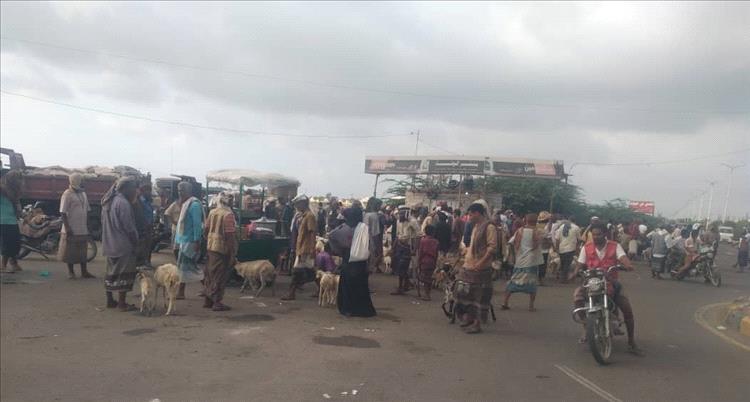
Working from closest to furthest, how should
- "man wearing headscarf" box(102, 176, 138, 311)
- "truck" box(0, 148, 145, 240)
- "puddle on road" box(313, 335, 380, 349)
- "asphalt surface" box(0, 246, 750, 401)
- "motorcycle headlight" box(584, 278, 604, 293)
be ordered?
"asphalt surface" box(0, 246, 750, 401), "motorcycle headlight" box(584, 278, 604, 293), "puddle on road" box(313, 335, 380, 349), "man wearing headscarf" box(102, 176, 138, 311), "truck" box(0, 148, 145, 240)

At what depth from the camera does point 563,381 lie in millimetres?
6090

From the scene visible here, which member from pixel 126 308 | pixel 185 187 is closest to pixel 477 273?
pixel 185 187

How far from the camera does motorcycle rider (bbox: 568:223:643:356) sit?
24.1 feet

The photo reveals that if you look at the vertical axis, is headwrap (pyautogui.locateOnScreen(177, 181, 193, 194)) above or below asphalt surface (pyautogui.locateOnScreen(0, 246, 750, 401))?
above

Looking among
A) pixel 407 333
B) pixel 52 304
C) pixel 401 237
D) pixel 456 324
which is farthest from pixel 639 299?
pixel 52 304

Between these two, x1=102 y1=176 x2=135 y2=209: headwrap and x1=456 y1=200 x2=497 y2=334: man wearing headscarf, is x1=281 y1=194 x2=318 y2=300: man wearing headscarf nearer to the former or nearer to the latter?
x1=102 y1=176 x2=135 y2=209: headwrap

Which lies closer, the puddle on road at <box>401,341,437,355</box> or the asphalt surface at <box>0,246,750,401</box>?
the asphalt surface at <box>0,246,750,401</box>

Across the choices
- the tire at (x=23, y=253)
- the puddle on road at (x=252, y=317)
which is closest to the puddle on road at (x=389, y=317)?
the puddle on road at (x=252, y=317)

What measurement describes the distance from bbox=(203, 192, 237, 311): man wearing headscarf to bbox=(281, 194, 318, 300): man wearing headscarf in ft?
4.51

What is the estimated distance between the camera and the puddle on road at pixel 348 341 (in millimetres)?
7227

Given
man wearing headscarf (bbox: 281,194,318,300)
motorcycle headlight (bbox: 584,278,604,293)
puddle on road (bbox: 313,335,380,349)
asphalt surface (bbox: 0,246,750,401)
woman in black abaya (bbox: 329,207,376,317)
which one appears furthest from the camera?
man wearing headscarf (bbox: 281,194,318,300)

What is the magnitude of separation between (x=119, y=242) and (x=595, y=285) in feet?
21.0

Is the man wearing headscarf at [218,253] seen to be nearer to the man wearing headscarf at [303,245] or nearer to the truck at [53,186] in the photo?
the man wearing headscarf at [303,245]

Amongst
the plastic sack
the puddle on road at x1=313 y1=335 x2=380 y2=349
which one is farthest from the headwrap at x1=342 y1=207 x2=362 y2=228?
the puddle on road at x1=313 y1=335 x2=380 y2=349
